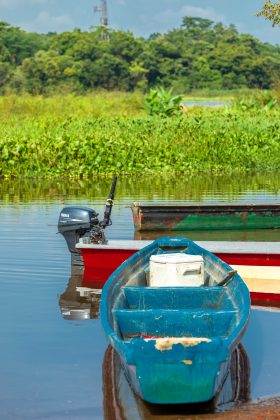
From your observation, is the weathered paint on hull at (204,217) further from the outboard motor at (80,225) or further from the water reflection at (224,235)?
the outboard motor at (80,225)

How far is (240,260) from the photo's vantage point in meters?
11.1

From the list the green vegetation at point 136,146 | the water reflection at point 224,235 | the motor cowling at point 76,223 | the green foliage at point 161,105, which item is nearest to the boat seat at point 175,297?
the motor cowling at point 76,223

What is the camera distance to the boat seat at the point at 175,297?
325 inches

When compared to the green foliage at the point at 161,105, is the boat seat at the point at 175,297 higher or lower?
lower

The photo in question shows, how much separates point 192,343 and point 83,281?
219 inches

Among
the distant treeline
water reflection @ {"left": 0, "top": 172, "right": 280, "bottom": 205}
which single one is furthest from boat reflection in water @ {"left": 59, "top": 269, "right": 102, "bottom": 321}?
the distant treeline

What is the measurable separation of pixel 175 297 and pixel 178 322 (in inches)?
31.0

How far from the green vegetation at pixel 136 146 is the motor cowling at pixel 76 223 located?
1409 centimetres

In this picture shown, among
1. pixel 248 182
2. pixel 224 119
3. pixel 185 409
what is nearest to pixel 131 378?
pixel 185 409

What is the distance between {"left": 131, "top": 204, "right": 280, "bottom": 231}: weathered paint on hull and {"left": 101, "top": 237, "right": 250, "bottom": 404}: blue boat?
546 centimetres

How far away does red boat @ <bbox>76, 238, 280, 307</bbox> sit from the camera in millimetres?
11039

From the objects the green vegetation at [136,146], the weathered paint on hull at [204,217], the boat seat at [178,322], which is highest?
the green vegetation at [136,146]

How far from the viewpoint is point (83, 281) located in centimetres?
1183

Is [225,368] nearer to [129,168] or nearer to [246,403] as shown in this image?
[246,403]
